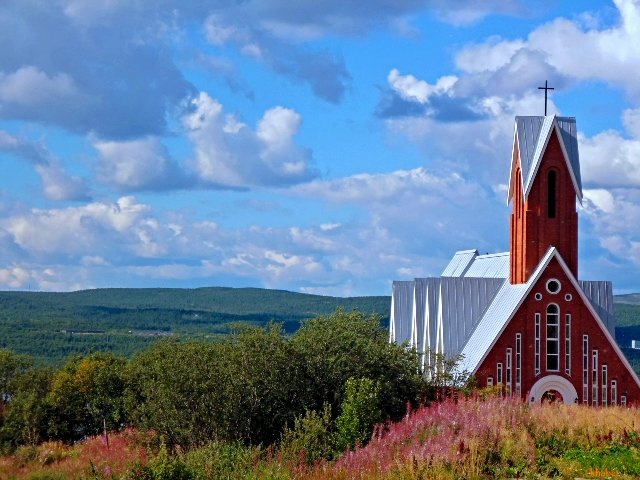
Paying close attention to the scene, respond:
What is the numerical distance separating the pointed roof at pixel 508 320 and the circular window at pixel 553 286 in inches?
22.9

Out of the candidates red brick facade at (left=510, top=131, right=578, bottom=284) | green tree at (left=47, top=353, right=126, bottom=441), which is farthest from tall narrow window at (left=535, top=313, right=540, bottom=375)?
green tree at (left=47, top=353, right=126, bottom=441)

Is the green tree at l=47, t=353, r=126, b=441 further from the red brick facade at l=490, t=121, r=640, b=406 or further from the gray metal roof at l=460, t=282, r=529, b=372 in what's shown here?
the red brick facade at l=490, t=121, r=640, b=406

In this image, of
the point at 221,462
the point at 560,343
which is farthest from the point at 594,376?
the point at 221,462

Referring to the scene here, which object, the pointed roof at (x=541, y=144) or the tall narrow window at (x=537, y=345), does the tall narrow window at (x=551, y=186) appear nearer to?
the pointed roof at (x=541, y=144)

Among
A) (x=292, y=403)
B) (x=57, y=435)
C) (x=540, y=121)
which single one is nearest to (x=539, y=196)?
(x=540, y=121)

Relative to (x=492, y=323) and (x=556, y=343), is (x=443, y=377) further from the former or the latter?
(x=556, y=343)

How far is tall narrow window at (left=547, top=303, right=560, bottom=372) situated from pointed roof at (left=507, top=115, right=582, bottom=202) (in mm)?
5597

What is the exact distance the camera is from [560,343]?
4909cm

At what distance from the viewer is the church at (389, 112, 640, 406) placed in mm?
48656

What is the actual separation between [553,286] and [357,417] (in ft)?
69.4

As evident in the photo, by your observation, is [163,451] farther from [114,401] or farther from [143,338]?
[143,338]

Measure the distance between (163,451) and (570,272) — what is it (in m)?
30.3

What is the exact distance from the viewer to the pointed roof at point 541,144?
50469mm

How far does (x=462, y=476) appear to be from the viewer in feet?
65.0
